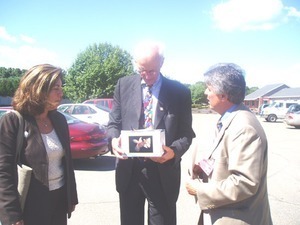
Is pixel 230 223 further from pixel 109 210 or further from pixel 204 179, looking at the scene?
pixel 109 210

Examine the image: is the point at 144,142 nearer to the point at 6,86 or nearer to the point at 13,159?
the point at 13,159

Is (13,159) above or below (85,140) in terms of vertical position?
above

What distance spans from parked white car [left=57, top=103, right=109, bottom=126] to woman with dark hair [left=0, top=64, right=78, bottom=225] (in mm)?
10979

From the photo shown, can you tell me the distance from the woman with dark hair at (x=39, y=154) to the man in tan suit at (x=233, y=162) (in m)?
1.11

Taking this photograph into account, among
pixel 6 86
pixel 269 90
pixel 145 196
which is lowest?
pixel 145 196

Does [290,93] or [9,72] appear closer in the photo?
[290,93]

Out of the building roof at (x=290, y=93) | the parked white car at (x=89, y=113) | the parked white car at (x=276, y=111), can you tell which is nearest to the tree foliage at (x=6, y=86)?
the parked white car at (x=89, y=113)

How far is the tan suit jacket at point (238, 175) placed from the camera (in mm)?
1794

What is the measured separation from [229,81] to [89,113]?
1260 centimetres

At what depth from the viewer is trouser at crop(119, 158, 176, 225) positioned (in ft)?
8.55

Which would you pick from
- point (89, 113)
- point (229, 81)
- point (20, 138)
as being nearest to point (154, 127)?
point (229, 81)

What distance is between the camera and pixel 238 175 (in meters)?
1.82

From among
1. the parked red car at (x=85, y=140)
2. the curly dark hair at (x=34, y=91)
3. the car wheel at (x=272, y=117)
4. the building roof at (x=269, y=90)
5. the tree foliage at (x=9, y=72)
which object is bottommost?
the car wheel at (x=272, y=117)

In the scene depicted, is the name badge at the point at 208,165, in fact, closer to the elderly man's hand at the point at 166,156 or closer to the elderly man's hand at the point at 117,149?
the elderly man's hand at the point at 166,156
